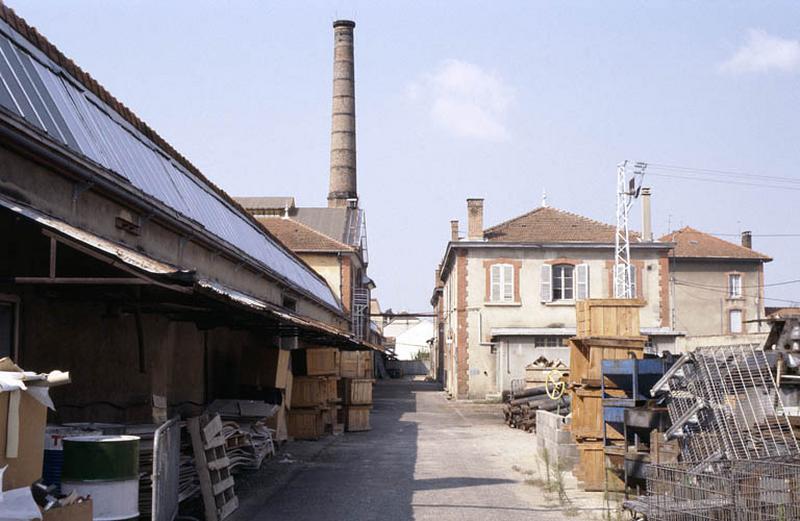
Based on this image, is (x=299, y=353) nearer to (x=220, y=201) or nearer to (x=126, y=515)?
(x=220, y=201)

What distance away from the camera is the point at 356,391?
25906 millimetres

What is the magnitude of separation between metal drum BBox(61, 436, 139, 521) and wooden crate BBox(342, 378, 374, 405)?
59.3 feet

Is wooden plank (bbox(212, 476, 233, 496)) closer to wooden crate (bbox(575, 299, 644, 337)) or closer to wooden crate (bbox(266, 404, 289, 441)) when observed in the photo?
wooden crate (bbox(575, 299, 644, 337))

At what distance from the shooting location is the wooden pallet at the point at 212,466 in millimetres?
10734

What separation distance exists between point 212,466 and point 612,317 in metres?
6.44

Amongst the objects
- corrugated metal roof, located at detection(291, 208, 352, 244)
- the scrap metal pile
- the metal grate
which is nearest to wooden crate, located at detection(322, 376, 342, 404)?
the scrap metal pile

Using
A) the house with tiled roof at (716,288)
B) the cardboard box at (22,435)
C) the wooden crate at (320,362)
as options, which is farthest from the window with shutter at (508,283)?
the cardboard box at (22,435)

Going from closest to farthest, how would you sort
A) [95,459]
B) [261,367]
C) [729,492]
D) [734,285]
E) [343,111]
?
[95,459] → [729,492] → [261,367] → [343,111] → [734,285]

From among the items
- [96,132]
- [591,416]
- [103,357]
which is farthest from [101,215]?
[591,416]

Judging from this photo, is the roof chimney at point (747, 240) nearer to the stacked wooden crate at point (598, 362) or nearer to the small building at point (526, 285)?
the small building at point (526, 285)

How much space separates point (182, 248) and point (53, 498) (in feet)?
31.5

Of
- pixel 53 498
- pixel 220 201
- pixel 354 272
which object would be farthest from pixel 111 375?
pixel 354 272

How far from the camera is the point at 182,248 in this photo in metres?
15.8

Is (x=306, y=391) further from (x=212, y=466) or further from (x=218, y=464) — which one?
(x=212, y=466)
